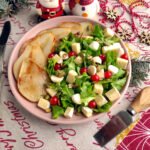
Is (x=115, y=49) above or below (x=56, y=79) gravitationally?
above

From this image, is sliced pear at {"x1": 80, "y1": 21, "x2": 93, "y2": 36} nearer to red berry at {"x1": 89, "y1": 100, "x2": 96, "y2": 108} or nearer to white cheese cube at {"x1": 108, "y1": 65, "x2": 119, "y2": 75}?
white cheese cube at {"x1": 108, "y1": 65, "x2": 119, "y2": 75}

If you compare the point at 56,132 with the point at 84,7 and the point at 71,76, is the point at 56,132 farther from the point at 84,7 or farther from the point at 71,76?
the point at 84,7

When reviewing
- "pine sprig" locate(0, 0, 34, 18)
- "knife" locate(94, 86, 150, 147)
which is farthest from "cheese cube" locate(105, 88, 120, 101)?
"pine sprig" locate(0, 0, 34, 18)

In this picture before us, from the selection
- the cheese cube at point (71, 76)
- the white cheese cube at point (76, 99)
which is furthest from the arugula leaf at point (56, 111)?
the cheese cube at point (71, 76)

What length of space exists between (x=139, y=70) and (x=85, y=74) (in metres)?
0.55

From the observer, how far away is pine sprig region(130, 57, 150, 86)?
1773 mm

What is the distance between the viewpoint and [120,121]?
1402 mm

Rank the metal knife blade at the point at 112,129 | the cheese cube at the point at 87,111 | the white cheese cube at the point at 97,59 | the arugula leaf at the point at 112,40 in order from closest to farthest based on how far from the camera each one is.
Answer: the metal knife blade at the point at 112,129
the cheese cube at the point at 87,111
the white cheese cube at the point at 97,59
the arugula leaf at the point at 112,40

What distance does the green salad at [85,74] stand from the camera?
1.52 metres

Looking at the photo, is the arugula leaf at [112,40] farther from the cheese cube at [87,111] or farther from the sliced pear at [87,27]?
the cheese cube at [87,111]

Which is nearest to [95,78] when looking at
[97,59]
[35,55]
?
[97,59]

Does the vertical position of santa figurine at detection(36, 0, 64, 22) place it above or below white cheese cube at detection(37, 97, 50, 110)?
above

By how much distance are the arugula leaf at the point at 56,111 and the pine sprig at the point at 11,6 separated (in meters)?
1.09

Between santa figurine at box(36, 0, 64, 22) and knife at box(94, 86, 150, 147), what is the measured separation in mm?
1044
